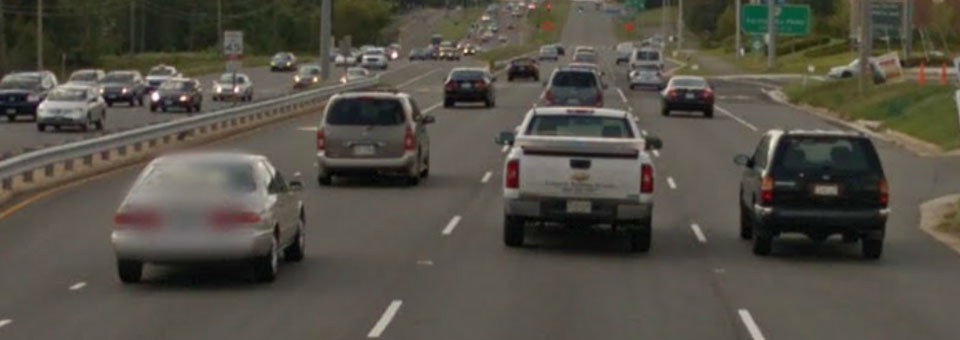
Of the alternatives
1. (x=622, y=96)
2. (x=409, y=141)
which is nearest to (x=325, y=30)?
(x=622, y=96)

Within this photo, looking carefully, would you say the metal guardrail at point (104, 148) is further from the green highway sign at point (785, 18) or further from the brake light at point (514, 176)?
the green highway sign at point (785, 18)

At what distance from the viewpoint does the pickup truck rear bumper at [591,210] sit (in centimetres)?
2278

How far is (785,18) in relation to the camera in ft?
354

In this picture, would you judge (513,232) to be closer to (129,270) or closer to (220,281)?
(220,281)

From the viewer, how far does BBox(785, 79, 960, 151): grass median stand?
51375 millimetres

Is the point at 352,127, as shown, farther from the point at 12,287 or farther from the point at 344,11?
the point at 344,11

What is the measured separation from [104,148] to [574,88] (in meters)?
20.8

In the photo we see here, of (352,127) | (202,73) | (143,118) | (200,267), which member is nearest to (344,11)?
(202,73)

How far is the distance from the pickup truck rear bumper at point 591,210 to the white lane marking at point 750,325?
15.3ft

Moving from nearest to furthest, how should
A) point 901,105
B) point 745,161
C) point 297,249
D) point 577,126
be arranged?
point 297,249
point 577,126
point 745,161
point 901,105

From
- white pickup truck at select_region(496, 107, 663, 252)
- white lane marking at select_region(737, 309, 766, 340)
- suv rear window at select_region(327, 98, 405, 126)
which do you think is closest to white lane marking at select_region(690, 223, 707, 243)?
white pickup truck at select_region(496, 107, 663, 252)

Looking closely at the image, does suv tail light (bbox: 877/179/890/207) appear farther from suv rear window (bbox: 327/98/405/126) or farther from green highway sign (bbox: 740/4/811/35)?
green highway sign (bbox: 740/4/811/35)

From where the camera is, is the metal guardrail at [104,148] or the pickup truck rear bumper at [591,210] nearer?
the pickup truck rear bumper at [591,210]

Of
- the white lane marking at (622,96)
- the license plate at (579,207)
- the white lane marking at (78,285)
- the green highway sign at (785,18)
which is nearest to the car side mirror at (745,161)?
the license plate at (579,207)
